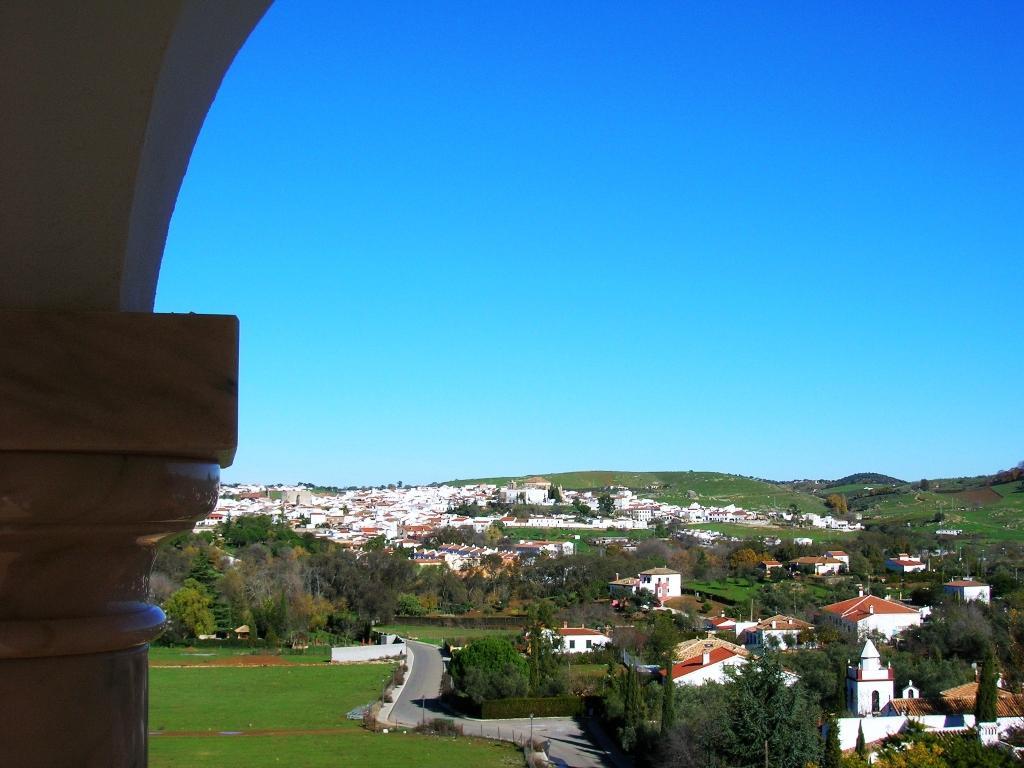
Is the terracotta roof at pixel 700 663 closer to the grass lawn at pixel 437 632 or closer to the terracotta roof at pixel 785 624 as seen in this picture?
the terracotta roof at pixel 785 624

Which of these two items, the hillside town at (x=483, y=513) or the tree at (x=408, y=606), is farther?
the hillside town at (x=483, y=513)

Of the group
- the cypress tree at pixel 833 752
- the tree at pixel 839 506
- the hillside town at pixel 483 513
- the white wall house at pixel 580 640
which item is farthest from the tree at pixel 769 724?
the tree at pixel 839 506

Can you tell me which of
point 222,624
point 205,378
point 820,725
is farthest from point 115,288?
point 222,624

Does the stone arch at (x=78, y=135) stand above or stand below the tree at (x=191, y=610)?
above

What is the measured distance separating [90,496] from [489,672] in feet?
51.5

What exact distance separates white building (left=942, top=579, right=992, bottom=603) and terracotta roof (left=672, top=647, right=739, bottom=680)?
7.98m

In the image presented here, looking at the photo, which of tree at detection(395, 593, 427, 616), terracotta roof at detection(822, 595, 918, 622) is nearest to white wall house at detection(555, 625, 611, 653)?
terracotta roof at detection(822, 595, 918, 622)

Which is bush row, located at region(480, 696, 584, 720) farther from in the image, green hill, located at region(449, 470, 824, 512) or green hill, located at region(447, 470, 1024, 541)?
green hill, located at region(449, 470, 824, 512)

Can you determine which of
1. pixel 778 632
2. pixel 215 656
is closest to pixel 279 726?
pixel 215 656

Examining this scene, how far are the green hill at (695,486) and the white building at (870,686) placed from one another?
148 feet

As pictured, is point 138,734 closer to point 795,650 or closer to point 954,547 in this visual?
point 795,650

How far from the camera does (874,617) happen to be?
18.7 metres

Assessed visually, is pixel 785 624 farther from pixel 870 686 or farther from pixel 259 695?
pixel 259 695

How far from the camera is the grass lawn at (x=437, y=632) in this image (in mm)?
21938
